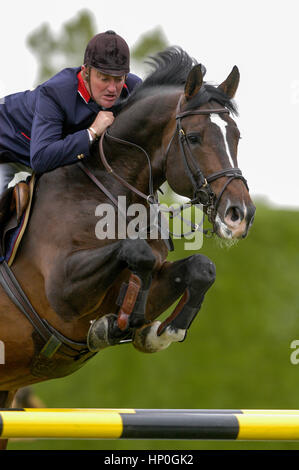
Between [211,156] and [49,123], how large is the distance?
0.82 metres

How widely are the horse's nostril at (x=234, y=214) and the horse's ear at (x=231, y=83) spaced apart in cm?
70

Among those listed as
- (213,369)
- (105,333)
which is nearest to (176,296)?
(105,333)

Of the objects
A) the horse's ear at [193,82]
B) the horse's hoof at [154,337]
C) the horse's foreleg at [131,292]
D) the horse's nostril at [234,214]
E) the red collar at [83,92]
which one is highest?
the red collar at [83,92]

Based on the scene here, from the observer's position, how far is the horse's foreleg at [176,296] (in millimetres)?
3775

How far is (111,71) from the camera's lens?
156 inches

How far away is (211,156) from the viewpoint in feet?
12.2

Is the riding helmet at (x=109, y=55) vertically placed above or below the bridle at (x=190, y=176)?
above

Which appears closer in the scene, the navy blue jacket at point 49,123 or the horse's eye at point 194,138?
the horse's eye at point 194,138

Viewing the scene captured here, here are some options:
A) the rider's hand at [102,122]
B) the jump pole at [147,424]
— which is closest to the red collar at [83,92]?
the rider's hand at [102,122]

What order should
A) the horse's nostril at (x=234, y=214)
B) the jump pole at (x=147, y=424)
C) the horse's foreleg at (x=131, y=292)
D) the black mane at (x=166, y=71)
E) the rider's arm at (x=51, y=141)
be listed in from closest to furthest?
the jump pole at (x=147, y=424) < the horse's nostril at (x=234, y=214) < the horse's foreleg at (x=131, y=292) < the rider's arm at (x=51, y=141) < the black mane at (x=166, y=71)

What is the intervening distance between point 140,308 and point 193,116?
93 cm

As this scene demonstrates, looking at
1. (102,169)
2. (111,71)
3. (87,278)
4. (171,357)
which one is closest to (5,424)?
(87,278)

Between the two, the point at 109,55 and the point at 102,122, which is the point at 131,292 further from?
the point at 109,55

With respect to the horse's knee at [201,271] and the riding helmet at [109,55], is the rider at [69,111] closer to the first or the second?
the riding helmet at [109,55]
